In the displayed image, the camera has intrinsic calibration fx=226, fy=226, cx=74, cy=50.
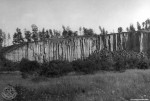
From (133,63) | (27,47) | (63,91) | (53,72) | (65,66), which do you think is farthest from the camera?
(27,47)

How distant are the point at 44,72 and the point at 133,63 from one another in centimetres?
1173

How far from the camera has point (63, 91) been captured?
9.02 metres

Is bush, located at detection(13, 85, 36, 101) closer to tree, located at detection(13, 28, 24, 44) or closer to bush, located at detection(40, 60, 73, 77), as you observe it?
bush, located at detection(40, 60, 73, 77)

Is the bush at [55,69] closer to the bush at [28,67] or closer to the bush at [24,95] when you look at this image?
the bush at [28,67]

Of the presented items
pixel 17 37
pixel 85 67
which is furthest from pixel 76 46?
pixel 17 37

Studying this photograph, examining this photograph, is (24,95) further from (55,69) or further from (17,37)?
(17,37)

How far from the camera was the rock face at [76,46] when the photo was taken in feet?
90.9

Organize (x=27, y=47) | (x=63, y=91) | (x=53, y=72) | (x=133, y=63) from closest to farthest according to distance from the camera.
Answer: (x=63, y=91) → (x=53, y=72) → (x=133, y=63) → (x=27, y=47)

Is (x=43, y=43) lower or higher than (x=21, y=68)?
higher

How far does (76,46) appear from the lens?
28.2m

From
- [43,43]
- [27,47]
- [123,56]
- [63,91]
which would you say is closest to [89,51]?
[123,56]

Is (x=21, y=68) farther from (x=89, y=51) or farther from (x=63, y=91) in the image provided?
(x=63, y=91)

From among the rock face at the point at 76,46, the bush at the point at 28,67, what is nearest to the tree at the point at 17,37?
the rock face at the point at 76,46

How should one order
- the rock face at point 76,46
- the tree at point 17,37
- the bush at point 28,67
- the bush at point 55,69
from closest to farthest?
the bush at point 55,69
the bush at point 28,67
the rock face at point 76,46
the tree at point 17,37
